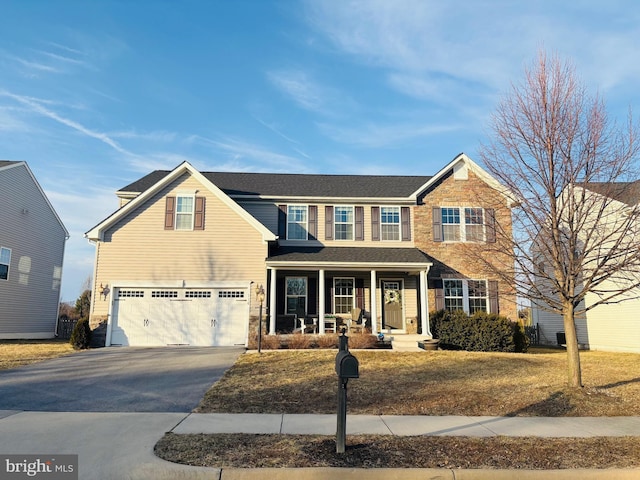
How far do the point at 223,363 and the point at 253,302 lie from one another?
4905 mm

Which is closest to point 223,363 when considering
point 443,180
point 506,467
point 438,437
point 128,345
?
point 128,345

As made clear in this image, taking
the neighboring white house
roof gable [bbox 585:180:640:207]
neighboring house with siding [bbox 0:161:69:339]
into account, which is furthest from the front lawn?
neighboring house with siding [bbox 0:161:69:339]

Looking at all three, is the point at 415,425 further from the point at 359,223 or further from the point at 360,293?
the point at 359,223

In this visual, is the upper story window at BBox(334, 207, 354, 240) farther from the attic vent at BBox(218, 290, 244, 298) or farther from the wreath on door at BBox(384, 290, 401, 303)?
the attic vent at BBox(218, 290, 244, 298)

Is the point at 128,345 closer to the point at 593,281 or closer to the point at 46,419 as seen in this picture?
the point at 46,419

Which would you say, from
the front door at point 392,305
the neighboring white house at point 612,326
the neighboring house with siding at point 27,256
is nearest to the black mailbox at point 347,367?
the neighboring white house at point 612,326

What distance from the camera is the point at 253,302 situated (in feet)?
58.6

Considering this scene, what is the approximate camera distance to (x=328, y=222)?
2053cm

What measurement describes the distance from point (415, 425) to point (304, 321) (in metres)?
11.9

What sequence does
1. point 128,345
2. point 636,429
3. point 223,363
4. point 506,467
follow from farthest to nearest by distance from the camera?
point 128,345
point 223,363
point 636,429
point 506,467

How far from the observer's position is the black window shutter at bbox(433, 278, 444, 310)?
1928 cm

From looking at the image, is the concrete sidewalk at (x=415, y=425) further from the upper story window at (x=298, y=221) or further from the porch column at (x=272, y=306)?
the upper story window at (x=298, y=221)

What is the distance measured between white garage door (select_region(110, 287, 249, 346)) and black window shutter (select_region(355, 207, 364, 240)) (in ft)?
19.0

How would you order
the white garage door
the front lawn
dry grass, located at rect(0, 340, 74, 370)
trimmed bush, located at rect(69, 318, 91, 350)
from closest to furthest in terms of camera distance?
the front lawn
dry grass, located at rect(0, 340, 74, 370)
trimmed bush, located at rect(69, 318, 91, 350)
the white garage door
